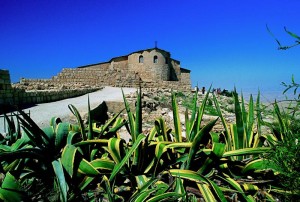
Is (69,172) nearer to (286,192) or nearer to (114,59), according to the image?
(286,192)

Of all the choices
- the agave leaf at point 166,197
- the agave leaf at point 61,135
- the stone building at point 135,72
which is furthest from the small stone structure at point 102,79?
the agave leaf at point 166,197

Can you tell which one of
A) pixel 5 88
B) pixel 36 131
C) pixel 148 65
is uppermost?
pixel 148 65

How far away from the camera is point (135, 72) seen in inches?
1359

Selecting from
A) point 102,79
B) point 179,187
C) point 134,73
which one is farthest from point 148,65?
point 179,187

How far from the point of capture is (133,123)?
1980mm

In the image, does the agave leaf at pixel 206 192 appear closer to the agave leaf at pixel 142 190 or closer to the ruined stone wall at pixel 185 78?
the agave leaf at pixel 142 190

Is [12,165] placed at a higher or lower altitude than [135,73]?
lower

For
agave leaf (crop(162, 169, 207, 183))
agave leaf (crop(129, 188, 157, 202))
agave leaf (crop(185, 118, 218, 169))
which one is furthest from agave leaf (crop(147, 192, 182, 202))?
agave leaf (crop(185, 118, 218, 169))

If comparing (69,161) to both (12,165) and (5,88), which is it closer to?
(12,165)

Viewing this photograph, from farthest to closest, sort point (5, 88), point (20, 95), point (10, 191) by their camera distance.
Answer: point (20, 95)
point (5, 88)
point (10, 191)

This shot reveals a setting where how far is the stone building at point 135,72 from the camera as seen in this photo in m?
29.3

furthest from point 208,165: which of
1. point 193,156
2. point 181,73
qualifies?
point 181,73

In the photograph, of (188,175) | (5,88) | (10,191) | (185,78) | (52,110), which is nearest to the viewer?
(10,191)

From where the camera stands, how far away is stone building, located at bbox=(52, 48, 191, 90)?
29297 millimetres
